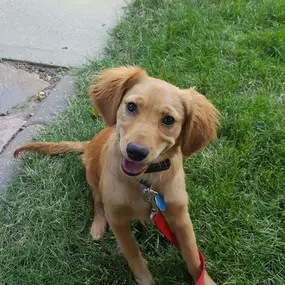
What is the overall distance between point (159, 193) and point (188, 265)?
456mm

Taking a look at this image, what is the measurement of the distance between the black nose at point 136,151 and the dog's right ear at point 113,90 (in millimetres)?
335

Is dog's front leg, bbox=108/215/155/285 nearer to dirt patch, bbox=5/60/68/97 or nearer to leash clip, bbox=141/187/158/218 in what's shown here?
leash clip, bbox=141/187/158/218

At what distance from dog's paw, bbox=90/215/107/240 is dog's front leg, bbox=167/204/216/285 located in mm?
479

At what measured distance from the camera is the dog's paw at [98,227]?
2676 mm

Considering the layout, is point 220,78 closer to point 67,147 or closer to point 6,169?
point 67,147

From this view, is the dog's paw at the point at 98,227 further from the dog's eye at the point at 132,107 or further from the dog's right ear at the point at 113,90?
the dog's eye at the point at 132,107

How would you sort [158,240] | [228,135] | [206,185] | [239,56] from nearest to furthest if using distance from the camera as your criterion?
[158,240], [206,185], [228,135], [239,56]

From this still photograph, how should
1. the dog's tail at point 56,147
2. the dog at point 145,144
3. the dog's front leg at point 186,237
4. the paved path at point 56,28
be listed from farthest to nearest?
1. the paved path at point 56,28
2. the dog's tail at point 56,147
3. the dog's front leg at point 186,237
4. the dog at point 145,144

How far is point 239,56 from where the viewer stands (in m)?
3.74

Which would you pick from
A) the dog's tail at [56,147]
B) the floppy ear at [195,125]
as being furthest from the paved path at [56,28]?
the floppy ear at [195,125]

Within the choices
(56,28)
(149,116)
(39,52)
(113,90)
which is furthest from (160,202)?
(56,28)

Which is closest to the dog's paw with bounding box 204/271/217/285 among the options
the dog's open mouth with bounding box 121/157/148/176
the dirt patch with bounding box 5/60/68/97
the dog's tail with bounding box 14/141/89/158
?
the dog's open mouth with bounding box 121/157/148/176

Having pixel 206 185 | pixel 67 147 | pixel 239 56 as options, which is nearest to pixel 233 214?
pixel 206 185

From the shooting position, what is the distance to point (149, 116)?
203 centimetres
